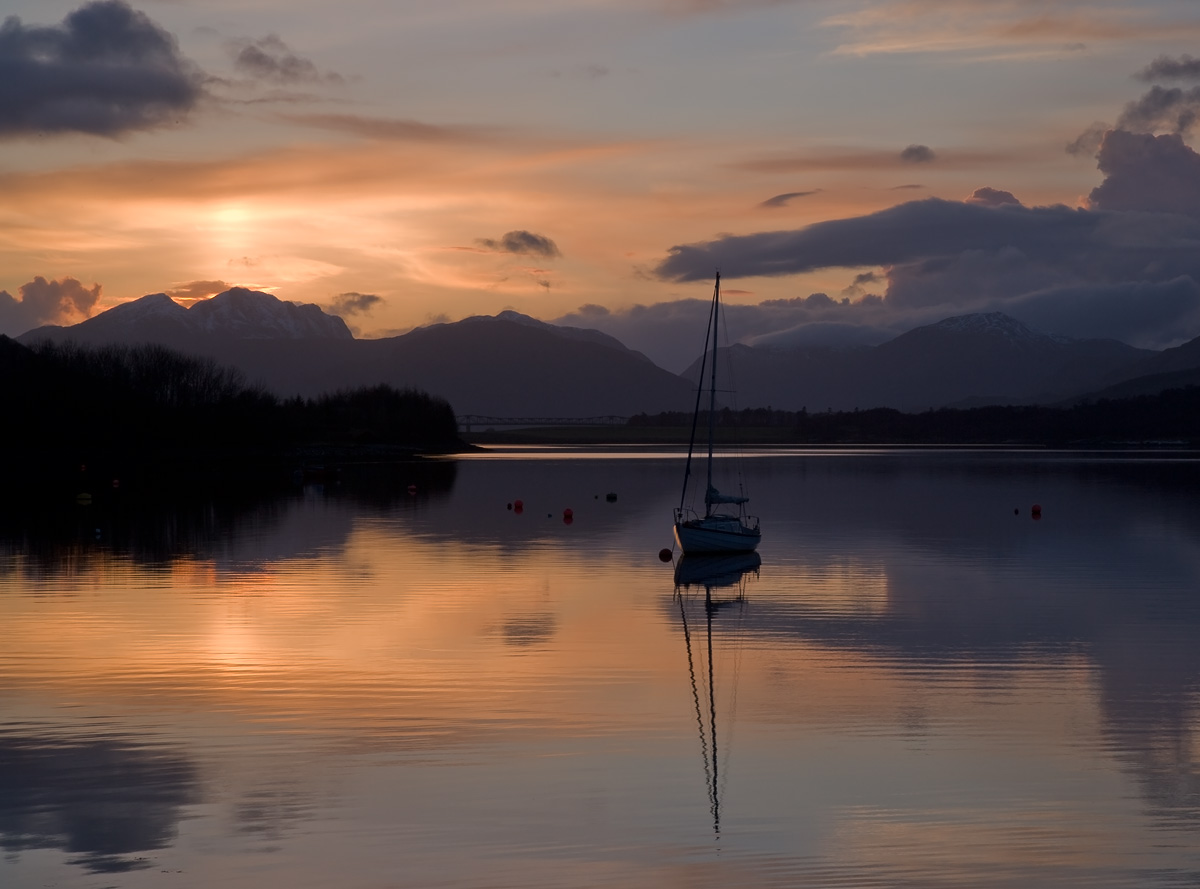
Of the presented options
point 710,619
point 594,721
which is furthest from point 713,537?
point 594,721

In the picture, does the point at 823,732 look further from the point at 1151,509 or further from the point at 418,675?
the point at 1151,509

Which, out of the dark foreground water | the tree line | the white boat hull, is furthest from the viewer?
the tree line

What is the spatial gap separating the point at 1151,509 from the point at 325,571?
181ft

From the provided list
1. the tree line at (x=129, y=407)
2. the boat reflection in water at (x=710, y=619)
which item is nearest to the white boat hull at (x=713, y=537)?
the boat reflection in water at (x=710, y=619)

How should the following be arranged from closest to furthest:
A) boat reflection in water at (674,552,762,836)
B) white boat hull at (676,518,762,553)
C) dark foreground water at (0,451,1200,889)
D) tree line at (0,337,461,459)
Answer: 1. dark foreground water at (0,451,1200,889)
2. boat reflection in water at (674,552,762,836)
3. white boat hull at (676,518,762,553)
4. tree line at (0,337,461,459)

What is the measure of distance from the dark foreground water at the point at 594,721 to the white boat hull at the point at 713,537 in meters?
1.47

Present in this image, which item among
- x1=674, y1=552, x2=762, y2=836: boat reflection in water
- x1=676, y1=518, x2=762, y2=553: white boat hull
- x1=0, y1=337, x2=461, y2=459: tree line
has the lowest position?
x1=674, y1=552, x2=762, y2=836: boat reflection in water

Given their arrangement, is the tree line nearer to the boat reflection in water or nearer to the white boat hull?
the white boat hull

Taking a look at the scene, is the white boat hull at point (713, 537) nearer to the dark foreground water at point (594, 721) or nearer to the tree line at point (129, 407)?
the dark foreground water at point (594, 721)

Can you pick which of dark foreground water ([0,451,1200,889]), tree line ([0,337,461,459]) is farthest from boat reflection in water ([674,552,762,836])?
tree line ([0,337,461,459])

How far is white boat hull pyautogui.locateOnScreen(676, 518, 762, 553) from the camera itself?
49156 mm

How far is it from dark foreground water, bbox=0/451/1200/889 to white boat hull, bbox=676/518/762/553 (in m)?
1.47

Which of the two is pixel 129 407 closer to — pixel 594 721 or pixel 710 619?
pixel 710 619

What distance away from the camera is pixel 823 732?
68.4 feet
